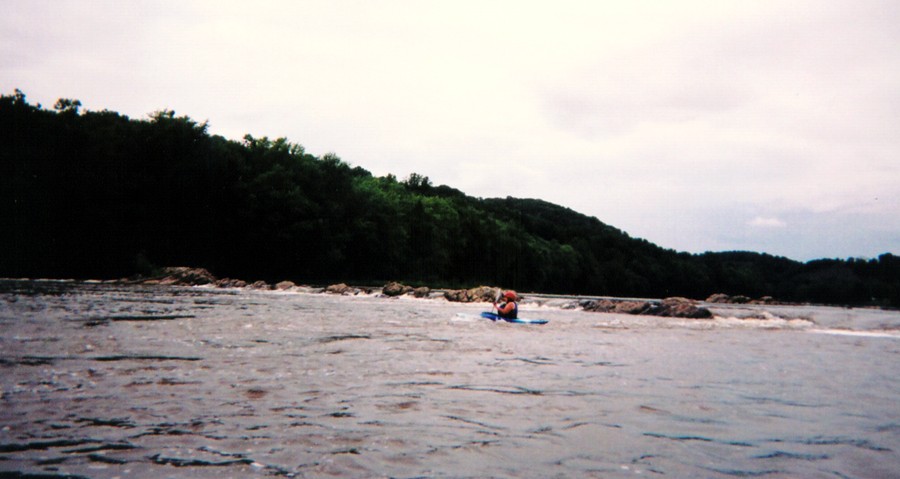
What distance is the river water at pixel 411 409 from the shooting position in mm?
4992

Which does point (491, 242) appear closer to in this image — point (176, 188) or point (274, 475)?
point (176, 188)

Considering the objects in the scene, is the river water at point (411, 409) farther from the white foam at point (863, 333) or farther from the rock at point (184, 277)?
the rock at point (184, 277)

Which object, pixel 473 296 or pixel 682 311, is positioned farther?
pixel 473 296

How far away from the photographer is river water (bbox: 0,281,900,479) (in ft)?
16.4

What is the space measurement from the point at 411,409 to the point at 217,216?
207 feet

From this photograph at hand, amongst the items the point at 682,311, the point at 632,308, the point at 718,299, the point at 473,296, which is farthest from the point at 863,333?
the point at 718,299

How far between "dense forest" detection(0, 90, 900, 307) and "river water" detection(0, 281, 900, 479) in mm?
47484

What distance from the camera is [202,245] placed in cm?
6284

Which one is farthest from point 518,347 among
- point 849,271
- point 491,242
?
point 849,271

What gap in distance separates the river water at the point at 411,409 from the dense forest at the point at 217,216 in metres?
47.5

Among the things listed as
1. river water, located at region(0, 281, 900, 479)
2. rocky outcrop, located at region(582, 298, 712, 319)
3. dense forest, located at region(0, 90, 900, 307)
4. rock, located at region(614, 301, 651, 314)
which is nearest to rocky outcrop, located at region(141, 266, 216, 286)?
dense forest, located at region(0, 90, 900, 307)

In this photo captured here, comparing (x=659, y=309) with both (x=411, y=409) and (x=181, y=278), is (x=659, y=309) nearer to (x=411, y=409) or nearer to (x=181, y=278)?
(x=411, y=409)

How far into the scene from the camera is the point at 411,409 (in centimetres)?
710

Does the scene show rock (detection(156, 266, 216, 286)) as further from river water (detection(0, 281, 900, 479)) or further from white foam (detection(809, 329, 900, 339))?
white foam (detection(809, 329, 900, 339))
